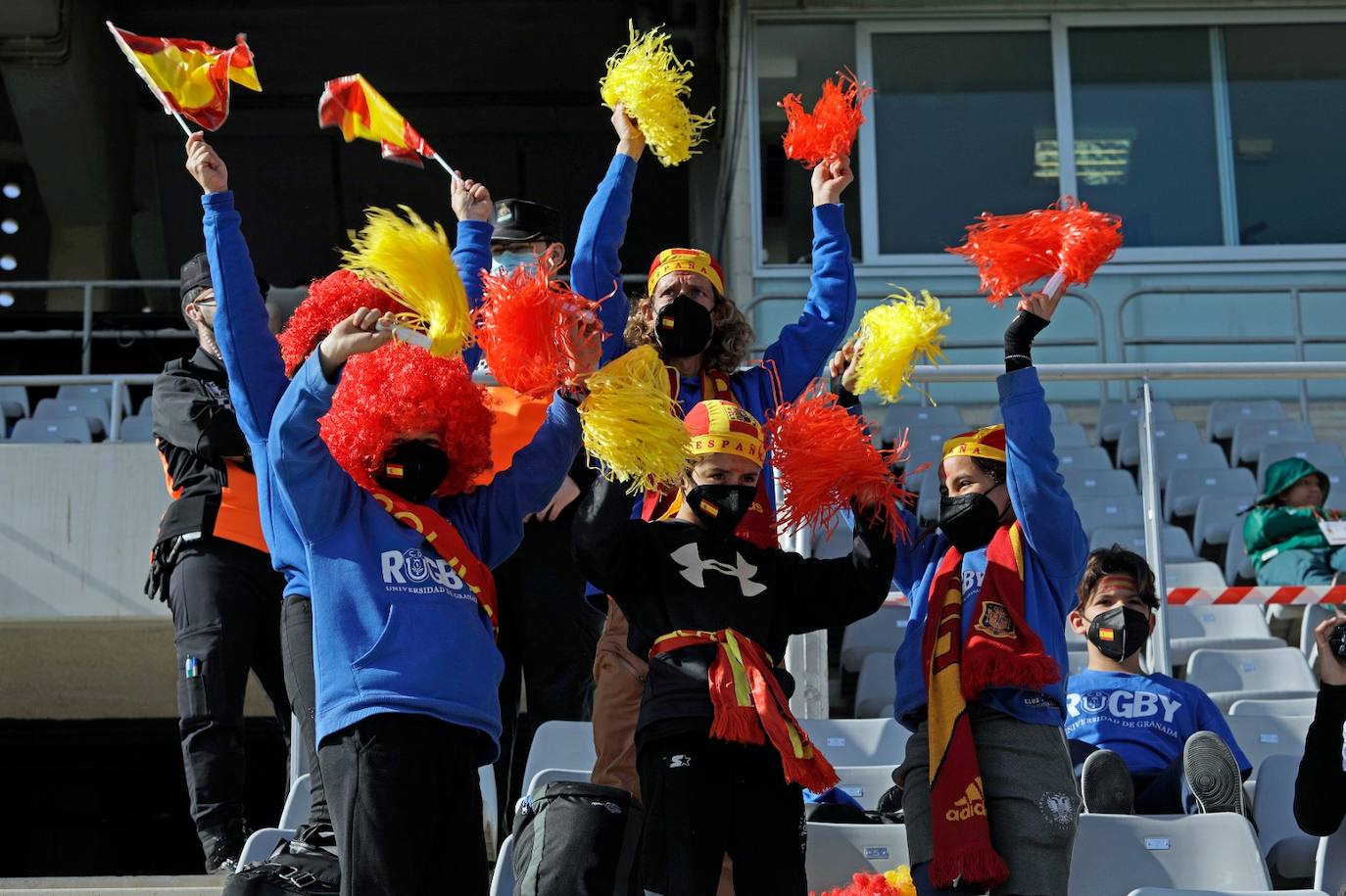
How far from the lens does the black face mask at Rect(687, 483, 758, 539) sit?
3.54 meters

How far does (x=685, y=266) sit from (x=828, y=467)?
0.72 metres

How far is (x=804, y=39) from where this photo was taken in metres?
11.3

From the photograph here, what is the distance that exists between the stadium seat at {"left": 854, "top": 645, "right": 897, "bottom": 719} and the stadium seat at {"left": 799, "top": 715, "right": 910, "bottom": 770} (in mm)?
901

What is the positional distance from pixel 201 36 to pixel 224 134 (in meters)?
0.99

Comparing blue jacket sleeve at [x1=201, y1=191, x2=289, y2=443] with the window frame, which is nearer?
blue jacket sleeve at [x1=201, y1=191, x2=289, y2=443]

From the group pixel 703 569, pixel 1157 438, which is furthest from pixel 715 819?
pixel 1157 438

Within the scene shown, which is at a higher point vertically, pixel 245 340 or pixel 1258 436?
pixel 1258 436

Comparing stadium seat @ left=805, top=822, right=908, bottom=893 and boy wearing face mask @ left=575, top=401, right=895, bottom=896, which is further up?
boy wearing face mask @ left=575, top=401, right=895, bottom=896

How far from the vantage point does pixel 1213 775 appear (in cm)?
416

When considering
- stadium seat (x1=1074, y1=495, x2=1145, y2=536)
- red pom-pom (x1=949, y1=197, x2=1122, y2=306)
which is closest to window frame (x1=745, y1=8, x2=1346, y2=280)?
stadium seat (x1=1074, y1=495, x2=1145, y2=536)

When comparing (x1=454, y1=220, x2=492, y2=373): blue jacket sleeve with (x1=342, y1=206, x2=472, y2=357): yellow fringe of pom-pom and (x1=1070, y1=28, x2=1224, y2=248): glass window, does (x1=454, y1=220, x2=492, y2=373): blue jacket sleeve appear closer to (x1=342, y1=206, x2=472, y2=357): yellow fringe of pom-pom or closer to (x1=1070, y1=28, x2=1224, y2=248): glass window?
(x1=342, y1=206, x2=472, y2=357): yellow fringe of pom-pom

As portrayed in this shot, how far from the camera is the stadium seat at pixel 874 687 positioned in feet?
18.9

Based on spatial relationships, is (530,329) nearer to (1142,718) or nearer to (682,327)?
(682,327)

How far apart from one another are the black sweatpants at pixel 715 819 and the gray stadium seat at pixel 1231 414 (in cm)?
673
